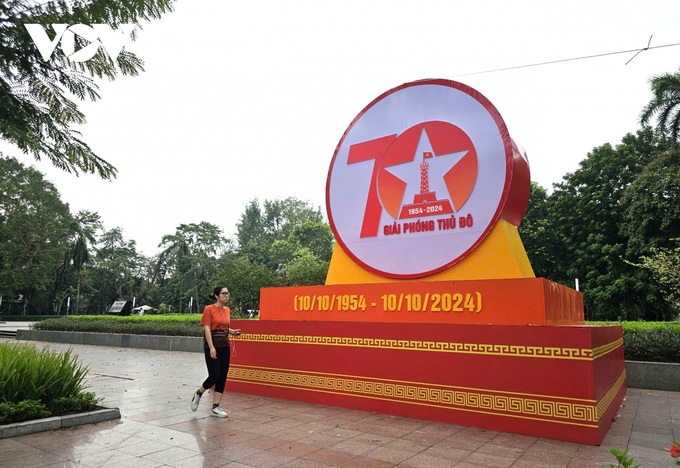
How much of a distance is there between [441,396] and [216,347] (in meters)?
2.91

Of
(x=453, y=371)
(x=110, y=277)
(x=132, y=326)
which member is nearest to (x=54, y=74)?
(x=453, y=371)

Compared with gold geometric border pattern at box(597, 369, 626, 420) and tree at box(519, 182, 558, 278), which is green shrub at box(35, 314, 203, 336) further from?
tree at box(519, 182, 558, 278)

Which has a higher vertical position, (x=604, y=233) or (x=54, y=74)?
(x=604, y=233)

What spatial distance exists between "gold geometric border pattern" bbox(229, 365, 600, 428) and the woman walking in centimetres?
135

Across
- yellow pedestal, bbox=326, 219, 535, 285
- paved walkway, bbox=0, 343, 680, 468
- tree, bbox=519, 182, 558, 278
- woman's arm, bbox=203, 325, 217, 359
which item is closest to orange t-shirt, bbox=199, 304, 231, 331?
woman's arm, bbox=203, 325, 217, 359

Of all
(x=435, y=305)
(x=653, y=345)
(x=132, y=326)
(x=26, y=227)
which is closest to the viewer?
(x=435, y=305)

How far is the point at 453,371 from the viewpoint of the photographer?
546cm

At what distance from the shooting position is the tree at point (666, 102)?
1667 cm

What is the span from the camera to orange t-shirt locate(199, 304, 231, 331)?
5785 mm

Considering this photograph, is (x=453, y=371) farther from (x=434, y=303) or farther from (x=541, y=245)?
(x=541, y=245)

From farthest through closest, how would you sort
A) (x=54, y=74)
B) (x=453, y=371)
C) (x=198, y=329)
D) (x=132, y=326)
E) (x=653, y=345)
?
(x=132, y=326)
(x=198, y=329)
(x=653, y=345)
(x=453, y=371)
(x=54, y=74)

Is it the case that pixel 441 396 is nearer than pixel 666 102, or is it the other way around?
pixel 441 396

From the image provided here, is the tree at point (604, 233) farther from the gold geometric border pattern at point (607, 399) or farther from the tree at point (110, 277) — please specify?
the tree at point (110, 277)

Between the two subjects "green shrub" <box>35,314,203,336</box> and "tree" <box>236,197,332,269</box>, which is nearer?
"green shrub" <box>35,314,203,336</box>
